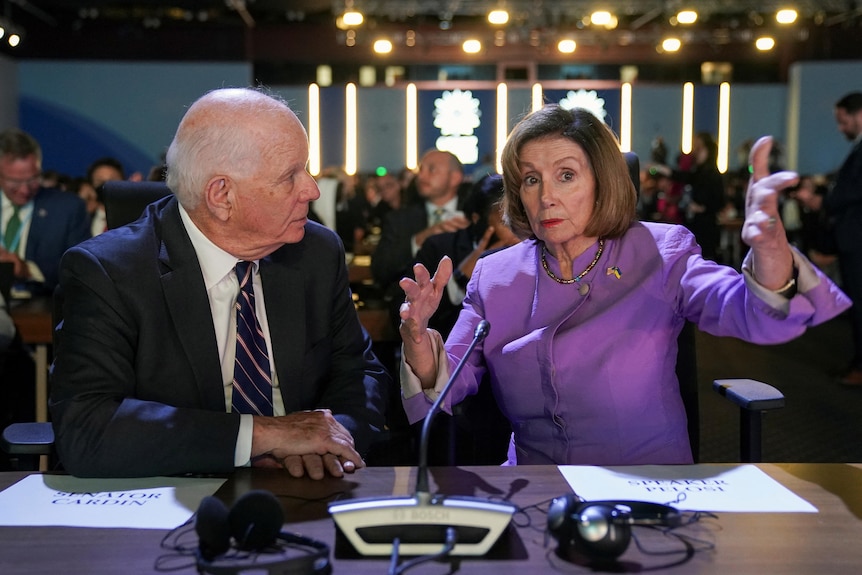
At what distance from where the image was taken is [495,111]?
14914 millimetres

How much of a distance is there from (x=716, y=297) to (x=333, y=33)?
45.3 feet

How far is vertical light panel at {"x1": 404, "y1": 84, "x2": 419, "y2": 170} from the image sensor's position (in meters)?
14.8

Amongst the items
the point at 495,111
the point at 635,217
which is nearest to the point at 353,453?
the point at 635,217

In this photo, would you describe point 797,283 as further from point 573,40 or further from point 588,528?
point 573,40

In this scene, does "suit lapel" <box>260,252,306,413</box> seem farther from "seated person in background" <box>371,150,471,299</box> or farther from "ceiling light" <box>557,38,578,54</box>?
"ceiling light" <box>557,38,578,54</box>

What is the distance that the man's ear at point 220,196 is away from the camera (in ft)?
5.70

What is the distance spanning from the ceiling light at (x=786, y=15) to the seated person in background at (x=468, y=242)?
10471 millimetres

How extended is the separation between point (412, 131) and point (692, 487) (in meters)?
13.8

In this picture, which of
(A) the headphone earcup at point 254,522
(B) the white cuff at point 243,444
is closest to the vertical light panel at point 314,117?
(B) the white cuff at point 243,444

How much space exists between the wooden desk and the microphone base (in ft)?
7.87

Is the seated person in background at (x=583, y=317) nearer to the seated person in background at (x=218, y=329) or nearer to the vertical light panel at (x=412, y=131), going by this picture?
the seated person in background at (x=218, y=329)

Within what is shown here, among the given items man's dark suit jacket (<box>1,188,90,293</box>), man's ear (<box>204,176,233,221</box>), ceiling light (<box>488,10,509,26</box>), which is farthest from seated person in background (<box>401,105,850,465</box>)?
ceiling light (<box>488,10,509,26</box>)

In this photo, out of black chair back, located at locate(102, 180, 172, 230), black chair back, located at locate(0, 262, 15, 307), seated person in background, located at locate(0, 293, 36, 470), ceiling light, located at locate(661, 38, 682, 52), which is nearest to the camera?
black chair back, located at locate(102, 180, 172, 230)

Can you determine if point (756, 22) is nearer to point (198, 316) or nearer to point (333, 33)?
point (333, 33)
